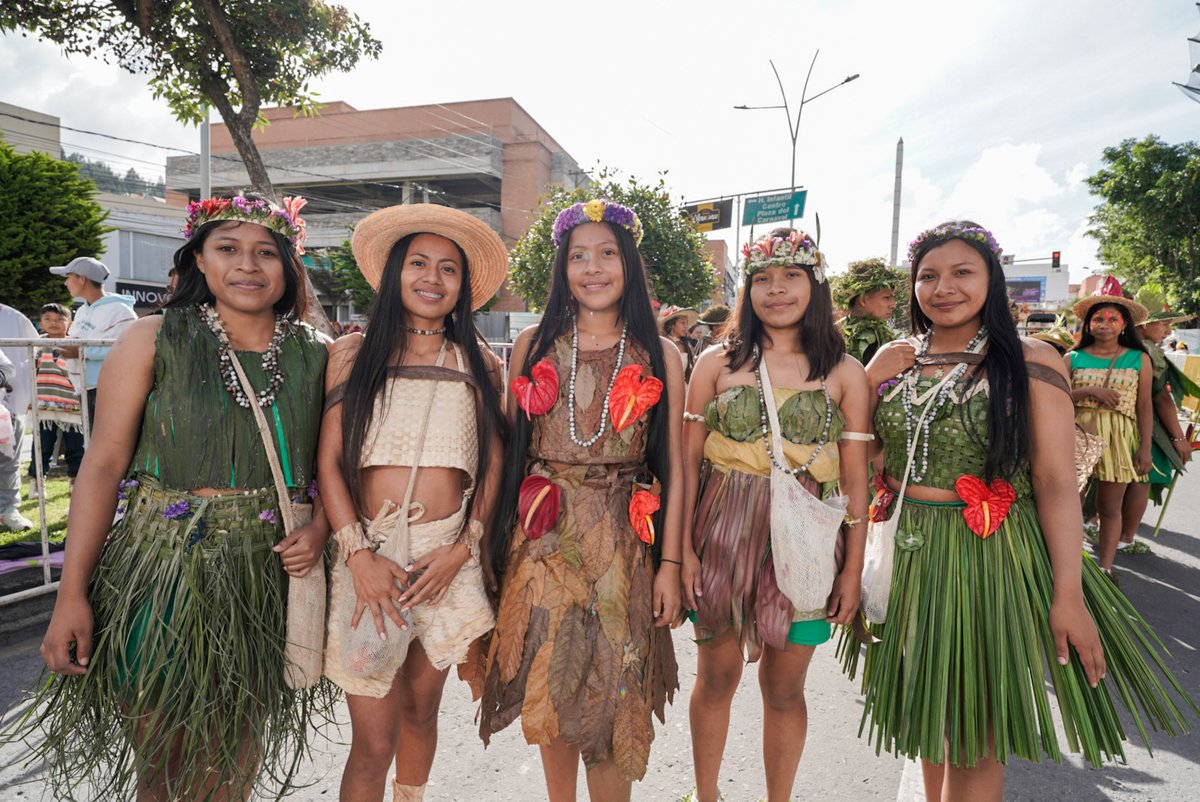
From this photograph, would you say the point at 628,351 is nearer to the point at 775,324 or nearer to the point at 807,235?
the point at 775,324

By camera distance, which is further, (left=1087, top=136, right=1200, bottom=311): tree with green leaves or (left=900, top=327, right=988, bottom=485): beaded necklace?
(left=1087, top=136, right=1200, bottom=311): tree with green leaves

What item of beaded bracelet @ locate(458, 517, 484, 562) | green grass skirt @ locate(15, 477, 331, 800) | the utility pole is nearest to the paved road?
green grass skirt @ locate(15, 477, 331, 800)

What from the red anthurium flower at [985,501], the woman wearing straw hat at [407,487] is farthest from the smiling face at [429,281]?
the red anthurium flower at [985,501]

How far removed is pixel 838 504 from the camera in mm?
2180

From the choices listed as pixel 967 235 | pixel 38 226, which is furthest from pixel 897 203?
pixel 38 226

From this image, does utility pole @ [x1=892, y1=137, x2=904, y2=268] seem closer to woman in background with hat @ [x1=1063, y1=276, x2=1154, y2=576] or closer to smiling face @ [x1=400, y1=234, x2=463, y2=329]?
woman in background with hat @ [x1=1063, y1=276, x2=1154, y2=576]

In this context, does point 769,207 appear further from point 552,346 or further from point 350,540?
point 350,540

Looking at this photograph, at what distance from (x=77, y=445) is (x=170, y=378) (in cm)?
671

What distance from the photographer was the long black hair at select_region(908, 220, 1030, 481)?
211 centimetres

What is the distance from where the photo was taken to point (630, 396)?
7.07 feet

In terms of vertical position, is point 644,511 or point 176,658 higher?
point 644,511

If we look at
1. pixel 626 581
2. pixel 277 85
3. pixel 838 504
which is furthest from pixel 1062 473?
pixel 277 85

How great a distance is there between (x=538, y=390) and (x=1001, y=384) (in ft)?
5.12

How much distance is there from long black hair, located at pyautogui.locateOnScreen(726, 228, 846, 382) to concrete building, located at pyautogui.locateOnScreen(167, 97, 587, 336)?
88.2ft
